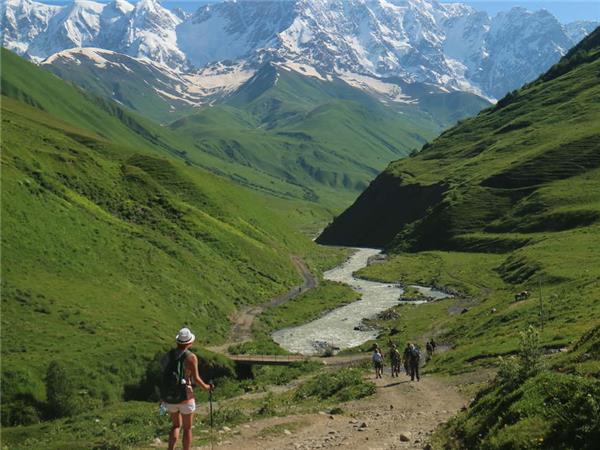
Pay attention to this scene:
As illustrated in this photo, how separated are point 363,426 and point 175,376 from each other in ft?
44.0

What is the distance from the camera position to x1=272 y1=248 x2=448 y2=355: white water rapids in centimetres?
9019

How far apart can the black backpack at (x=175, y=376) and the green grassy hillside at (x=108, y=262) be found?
1404 inches

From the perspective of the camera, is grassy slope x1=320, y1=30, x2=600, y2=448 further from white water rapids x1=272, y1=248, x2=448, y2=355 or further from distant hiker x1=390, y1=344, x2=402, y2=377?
white water rapids x1=272, y1=248, x2=448, y2=355

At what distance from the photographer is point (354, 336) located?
93.6 meters

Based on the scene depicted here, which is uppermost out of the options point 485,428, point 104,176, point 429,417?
point 104,176

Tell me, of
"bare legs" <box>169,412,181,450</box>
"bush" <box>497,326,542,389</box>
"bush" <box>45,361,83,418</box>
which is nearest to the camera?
"bare legs" <box>169,412,181,450</box>

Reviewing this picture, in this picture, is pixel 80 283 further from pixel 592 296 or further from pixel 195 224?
pixel 592 296

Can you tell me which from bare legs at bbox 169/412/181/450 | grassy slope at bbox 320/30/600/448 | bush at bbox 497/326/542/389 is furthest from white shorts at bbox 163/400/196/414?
bush at bbox 497/326/542/389

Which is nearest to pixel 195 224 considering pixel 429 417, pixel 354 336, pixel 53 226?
pixel 53 226

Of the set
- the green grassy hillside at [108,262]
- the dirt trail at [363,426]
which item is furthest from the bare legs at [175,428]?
the green grassy hillside at [108,262]

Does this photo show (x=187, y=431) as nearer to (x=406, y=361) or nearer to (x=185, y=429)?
(x=185, y=429)

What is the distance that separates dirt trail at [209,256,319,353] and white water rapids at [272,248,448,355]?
4.91 meters

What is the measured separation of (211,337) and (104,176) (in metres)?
59.1

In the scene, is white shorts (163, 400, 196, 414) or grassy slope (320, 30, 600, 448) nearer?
grassy slope (320, 30, 600, 448)
